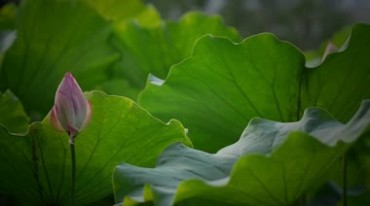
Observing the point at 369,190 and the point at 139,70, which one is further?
the point at 139,70

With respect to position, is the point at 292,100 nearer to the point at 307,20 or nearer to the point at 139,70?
the point at 139,70

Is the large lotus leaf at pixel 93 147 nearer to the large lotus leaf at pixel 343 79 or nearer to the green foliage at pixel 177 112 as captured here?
the green foliage at pixel 177 112

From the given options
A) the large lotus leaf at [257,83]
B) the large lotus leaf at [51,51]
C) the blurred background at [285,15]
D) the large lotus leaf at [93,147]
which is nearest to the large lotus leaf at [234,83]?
the large lotus leaf at [257,83]

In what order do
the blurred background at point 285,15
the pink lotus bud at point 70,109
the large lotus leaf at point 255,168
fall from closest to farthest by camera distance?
the large lotus leaf at point 255,168
the pink lotus bud at point 70,109
the blurred background at point 285,15

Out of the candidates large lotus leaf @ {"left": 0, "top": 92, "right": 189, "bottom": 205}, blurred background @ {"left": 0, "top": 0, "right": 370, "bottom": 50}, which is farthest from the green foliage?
blurred background @ {"left": 0, "top": 0, "right": 370, "bottom": 50}

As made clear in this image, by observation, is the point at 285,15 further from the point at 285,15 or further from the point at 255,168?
the point at 255,168

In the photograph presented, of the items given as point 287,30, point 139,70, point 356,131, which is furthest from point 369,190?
point 287,30

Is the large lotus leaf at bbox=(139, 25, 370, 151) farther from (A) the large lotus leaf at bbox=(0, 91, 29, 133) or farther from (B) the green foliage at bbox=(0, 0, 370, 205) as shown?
(A) the large lotus leaf at bbox=(0, 91, 29, 133)

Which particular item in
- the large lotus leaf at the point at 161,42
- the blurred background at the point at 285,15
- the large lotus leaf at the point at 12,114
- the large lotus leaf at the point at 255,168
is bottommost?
the blurred background at the point at 285,15
